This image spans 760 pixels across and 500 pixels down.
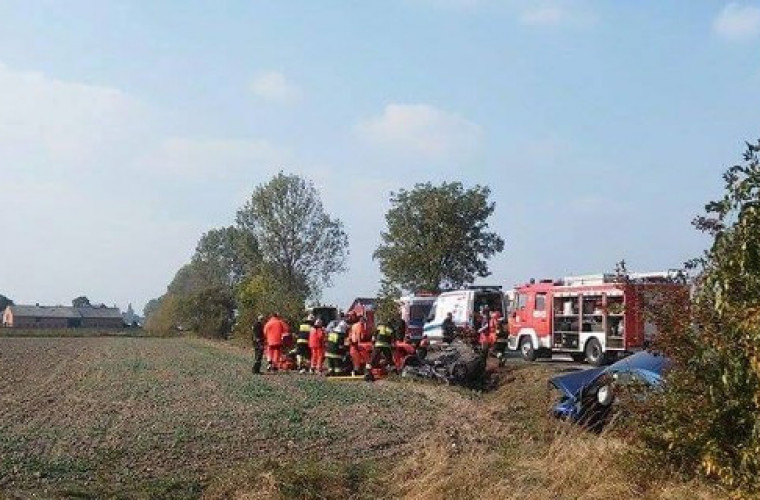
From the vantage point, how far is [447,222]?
168 feet

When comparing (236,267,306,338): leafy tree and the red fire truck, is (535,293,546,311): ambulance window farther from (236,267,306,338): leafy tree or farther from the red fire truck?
(236,267,306,338): leafy tree

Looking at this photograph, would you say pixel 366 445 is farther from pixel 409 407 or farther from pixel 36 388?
pixel 36 388

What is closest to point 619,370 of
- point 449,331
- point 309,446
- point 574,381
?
point 574,381

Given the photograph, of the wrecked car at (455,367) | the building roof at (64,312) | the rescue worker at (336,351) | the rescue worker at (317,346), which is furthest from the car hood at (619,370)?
the building roof at (64,312)

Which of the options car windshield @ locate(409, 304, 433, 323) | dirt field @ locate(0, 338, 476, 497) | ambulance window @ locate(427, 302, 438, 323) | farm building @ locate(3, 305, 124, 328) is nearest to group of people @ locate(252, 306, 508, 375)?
dirt field @ locate(0, 338, 476, 497)

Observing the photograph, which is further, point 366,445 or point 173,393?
point 173,393

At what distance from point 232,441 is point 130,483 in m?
2.39

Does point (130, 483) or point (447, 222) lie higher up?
point (447, 222)

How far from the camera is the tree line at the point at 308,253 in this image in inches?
2008

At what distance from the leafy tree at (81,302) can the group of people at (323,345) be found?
143798 mm

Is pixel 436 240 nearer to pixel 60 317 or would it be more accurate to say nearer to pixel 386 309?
pixel 386 309

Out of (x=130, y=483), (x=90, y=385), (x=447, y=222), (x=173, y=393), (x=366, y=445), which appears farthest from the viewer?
(x=447, y=222)

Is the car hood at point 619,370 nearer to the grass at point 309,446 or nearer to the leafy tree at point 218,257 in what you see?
the grass at point 309,446

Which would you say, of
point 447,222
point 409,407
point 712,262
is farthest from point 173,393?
point 447,222
